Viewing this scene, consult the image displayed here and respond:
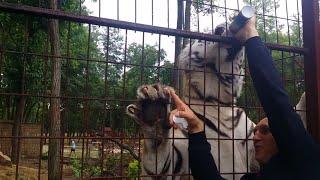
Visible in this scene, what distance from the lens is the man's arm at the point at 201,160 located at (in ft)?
7.25

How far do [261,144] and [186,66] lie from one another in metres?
1.39

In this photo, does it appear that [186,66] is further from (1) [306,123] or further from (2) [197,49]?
(1) [306,123]

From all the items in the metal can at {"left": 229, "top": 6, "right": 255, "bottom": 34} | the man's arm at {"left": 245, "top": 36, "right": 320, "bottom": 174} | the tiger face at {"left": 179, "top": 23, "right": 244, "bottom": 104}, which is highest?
the metal can at {"left": 229, "top": 6, "right": 255, "bottom": 34}

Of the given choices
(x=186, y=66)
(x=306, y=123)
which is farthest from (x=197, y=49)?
(x=306, y=123)

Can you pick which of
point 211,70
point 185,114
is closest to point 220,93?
point 211,70

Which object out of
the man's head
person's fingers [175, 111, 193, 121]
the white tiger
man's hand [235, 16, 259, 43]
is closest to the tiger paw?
the white tiger

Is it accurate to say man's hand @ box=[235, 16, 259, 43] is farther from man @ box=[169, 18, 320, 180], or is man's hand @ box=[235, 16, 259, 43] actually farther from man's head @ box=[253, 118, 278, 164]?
man's head @ box=[253, 118, 278, 164]

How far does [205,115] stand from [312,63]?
96 cm

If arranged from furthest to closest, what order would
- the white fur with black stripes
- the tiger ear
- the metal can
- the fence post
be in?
1. the white fur with black stripes
2. the tiger ear
3. the fence post
4. the metal can

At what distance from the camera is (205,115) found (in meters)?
3.32

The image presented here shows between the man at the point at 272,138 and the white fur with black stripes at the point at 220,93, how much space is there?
0.94 m

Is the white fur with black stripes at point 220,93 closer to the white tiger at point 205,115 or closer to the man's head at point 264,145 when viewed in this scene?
the white tiger at point 205,115

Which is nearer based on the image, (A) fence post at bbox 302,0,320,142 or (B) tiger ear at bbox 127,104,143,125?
(A) fence post at bbox 302,0,320,142

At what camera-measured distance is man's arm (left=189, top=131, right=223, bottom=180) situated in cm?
221
